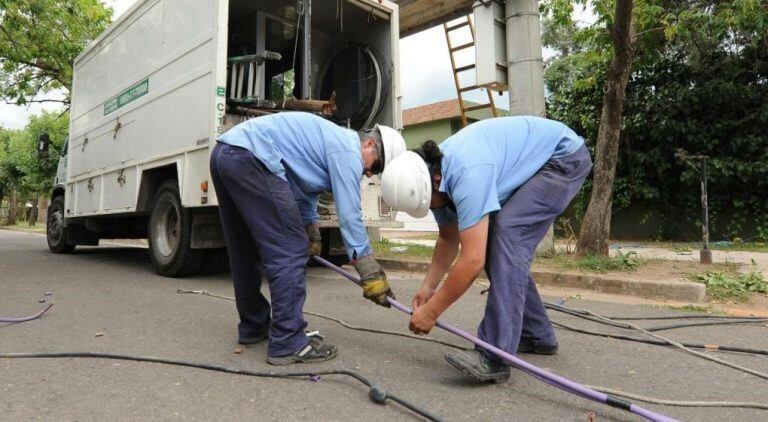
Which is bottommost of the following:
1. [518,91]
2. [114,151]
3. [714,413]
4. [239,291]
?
[714,413]

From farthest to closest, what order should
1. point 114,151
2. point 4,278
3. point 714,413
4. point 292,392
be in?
point 114,151
point 4,278
point 292,392
point 714,413

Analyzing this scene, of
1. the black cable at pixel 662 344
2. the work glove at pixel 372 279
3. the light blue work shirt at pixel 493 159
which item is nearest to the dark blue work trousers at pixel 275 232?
the work glove at pixel 372 279

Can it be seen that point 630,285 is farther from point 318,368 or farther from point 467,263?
point 318,368

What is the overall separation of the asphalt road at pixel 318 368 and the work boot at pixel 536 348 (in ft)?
0.14

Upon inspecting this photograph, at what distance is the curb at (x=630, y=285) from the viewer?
4.80 meters

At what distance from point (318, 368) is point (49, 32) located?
1221 centimetres

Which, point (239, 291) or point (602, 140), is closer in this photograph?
point (239, 291)

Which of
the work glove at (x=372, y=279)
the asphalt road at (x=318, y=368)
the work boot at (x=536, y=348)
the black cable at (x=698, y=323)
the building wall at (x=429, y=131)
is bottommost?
the asphalt road at (x=318, y=368)

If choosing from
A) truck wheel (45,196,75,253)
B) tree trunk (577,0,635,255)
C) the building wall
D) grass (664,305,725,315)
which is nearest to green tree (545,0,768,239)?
tree trunk (577,0,635,255)

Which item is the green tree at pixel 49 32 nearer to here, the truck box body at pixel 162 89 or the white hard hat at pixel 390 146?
the truck box body at pixel 162 89

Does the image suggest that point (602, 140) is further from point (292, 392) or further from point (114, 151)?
point (114, 151)

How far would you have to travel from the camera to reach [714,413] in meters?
2.19

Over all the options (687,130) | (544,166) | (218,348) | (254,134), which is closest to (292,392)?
(218,348)

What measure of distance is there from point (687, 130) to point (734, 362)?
888cm
